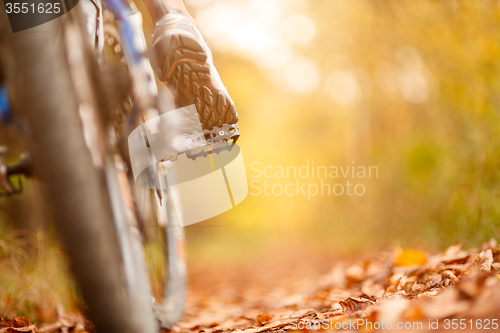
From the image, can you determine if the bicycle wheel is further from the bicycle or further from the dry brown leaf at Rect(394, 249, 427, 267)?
the dry brown leaf at Rect(394, 249, 427, 267)

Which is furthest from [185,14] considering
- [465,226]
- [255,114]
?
[255,114]

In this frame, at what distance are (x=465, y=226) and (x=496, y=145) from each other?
60 centimetres

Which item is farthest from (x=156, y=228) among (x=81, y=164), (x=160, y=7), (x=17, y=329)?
(x=160, y=7)

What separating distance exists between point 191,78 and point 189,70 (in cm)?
2

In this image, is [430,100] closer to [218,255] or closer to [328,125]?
[328,125]

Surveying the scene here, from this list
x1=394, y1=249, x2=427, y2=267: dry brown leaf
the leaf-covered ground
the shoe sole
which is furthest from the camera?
x1=394, y1=249, x2=427, y2=267: dry brown leaf

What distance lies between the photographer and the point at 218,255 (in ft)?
27.9

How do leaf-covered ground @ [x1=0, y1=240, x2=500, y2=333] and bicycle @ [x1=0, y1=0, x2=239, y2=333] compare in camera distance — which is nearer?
leaf-covered ground @ [x1=0, y1=240, x2=500, y2=333]

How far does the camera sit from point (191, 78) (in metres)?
0.89

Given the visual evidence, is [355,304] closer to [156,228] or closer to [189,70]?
[189,70]

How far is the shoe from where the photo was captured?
0.85m

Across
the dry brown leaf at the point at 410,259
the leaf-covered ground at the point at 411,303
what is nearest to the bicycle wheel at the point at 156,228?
the leaf-covered ground at the point at 411,303

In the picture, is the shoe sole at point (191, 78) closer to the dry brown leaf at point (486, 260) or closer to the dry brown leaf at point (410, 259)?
the dry brown leaf at point (486, 260)

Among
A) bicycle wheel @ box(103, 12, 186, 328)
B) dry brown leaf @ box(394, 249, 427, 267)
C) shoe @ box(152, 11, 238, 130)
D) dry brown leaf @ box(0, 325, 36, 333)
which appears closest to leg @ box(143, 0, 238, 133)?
shoe @ box(152, 11, 238, 130)
